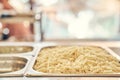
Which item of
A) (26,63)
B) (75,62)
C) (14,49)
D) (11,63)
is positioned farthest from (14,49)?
(75,62)

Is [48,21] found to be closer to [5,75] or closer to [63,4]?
[63,4]

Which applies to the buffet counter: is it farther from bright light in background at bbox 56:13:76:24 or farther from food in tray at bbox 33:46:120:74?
bright light in background at bbox 56:13:76:24

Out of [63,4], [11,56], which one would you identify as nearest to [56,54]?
[11,56]

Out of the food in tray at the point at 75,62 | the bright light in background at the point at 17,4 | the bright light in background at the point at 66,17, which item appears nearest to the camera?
the food in tray at the point at 75,62

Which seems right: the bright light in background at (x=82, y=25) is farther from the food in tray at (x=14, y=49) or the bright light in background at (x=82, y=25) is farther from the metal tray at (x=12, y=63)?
the metal tray at (x=12, y=63)

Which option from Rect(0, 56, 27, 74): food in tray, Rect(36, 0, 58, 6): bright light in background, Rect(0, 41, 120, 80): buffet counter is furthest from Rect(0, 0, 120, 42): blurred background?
Rect(0, 56, 27, 74): food in tray

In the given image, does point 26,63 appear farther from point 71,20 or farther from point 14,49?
point 71,20

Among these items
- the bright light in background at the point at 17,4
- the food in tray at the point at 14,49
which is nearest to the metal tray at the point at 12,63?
the food in tray at the point at 14,49
